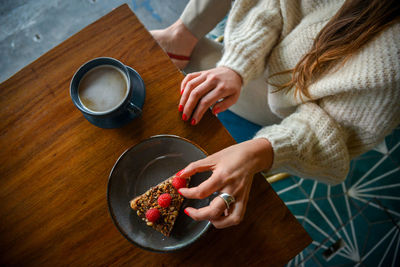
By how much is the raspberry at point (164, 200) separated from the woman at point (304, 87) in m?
0.05

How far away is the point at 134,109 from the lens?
51 centimetres

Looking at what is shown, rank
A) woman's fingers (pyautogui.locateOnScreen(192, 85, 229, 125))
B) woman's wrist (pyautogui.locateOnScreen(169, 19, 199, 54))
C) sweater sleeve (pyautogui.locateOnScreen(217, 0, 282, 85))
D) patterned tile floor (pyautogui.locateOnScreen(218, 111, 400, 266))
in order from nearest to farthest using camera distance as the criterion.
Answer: woman's fingers (pyautogui.locateOnScreen(192, 85, 229, 125)) < sweater sleeve (pyautogui.locateOnScreen(217, 0, 282, 85)) < woman's wrist (pyautogui.locateOnScreen(169, 19, 199, 54)) < patterned tile floor (pyautogui.locateOnScreen(218, 111, 400, 266))

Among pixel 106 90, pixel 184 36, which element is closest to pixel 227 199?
pixel 106 90

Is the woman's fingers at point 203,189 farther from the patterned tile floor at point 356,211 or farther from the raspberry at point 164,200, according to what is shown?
the patterned tile floor at point 356,211

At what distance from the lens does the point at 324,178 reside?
26.5 inches

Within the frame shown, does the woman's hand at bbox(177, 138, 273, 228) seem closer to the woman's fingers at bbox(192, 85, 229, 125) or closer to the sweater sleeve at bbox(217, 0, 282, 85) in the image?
the woman's fingers at bbox(192, 85, 229, 125)

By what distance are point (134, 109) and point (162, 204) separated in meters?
0.23

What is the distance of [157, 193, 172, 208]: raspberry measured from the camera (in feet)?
1.62

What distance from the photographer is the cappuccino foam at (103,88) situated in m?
0.51

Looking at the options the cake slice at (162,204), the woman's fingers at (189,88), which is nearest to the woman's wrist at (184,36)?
the woman's fingers at (189,88)

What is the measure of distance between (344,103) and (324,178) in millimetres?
240

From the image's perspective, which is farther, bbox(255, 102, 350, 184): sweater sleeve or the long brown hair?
bbox(255, 102, 350, 184): sweater sleeve

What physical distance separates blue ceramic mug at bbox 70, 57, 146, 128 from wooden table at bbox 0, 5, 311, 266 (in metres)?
0.04

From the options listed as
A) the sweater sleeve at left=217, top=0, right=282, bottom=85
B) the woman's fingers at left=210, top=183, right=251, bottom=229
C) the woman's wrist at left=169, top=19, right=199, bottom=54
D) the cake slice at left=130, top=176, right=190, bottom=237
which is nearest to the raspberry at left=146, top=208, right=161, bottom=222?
the cake slice at left=130, top=176, right=190, bottom=237
